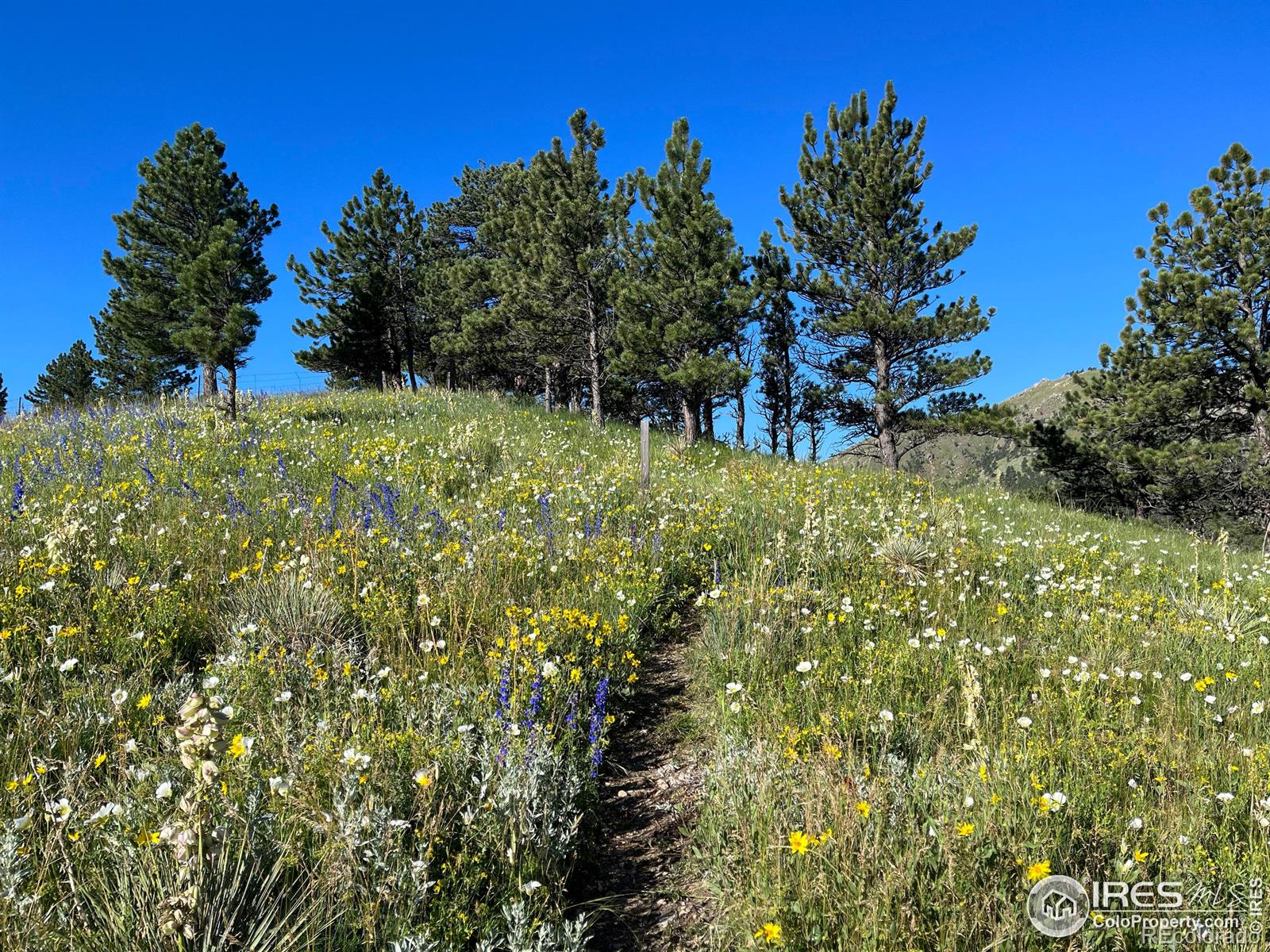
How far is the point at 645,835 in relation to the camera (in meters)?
3.12

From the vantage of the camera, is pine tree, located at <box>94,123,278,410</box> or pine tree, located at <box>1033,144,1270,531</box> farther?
pine tree, located at <box>1033,144,1270,531</box>

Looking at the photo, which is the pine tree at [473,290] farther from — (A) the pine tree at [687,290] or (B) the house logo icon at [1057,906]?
(B) the house logo icon at [1057,906]

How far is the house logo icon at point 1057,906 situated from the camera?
7.08 feet

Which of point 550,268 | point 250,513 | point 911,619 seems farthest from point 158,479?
point 550,268

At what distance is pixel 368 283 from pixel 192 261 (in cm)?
1589

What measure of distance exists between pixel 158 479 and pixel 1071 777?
8041 millimetres

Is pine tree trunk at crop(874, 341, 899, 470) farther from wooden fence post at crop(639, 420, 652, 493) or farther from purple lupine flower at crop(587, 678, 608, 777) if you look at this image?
purple lupine flower at crop(587, 678, 608, 777)

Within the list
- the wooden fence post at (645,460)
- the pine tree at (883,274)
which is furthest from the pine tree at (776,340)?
the wooden fence post at (645,460)

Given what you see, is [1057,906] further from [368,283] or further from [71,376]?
[71,376]

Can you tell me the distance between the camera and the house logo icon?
2.16m

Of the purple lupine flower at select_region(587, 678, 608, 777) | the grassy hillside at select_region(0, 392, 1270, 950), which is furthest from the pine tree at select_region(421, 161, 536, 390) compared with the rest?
the purple lupine flower at select_region(587, 678, 608, 777)

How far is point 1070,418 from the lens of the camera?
71.3 feet

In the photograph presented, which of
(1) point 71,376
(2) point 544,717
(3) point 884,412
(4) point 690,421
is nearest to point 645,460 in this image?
(2) point 544,717

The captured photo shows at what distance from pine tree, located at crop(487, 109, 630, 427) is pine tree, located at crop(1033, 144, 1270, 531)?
15617mm
